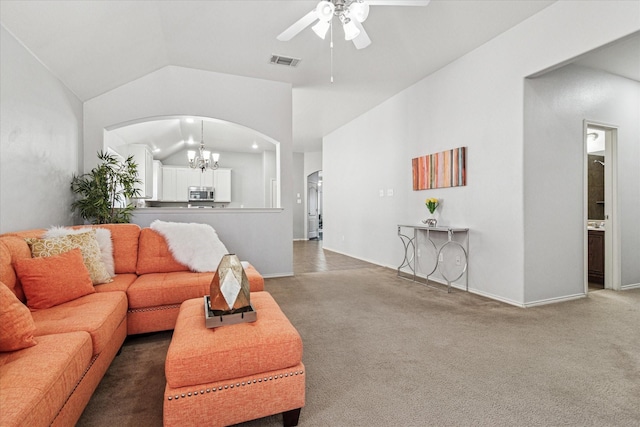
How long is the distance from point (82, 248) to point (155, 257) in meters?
0.65

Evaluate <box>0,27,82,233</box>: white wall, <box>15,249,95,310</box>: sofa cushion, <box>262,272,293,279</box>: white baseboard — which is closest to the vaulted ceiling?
<box>0,27,82,233</box>: white wall

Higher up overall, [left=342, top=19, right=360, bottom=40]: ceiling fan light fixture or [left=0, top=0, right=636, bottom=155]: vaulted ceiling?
[left=0, top=0, right=636, bottom=155]: vaulted ceiling

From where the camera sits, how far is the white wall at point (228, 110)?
4.07 m

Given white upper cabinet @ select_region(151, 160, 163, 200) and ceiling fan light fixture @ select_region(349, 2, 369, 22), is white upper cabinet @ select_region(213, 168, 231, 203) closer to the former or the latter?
white upper cabinet @ select_region(151, 160, 163, 200)

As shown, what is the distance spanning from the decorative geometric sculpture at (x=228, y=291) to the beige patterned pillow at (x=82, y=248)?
57.2 inches

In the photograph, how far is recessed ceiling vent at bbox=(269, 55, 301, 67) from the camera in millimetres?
4059

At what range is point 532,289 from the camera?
132 inches

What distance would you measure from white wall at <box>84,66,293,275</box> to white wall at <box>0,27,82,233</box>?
16.6 inches

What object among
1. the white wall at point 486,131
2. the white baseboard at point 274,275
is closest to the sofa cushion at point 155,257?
the white baseboard at point 274,275

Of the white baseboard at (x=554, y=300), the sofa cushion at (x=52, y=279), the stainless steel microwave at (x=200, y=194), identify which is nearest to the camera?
the sofa cushion at (x=52, y=279)

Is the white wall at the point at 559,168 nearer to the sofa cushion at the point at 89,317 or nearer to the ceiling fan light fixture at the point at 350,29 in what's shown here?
the ceiling fan light fixture at the point at 350,29

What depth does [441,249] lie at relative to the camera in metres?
4.21

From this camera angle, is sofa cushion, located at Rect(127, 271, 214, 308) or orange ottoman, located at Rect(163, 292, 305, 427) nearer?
orange ottoman, located at Rect(163, 292, 305, 427)

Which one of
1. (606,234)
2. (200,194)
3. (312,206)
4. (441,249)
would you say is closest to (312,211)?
(312,206)
